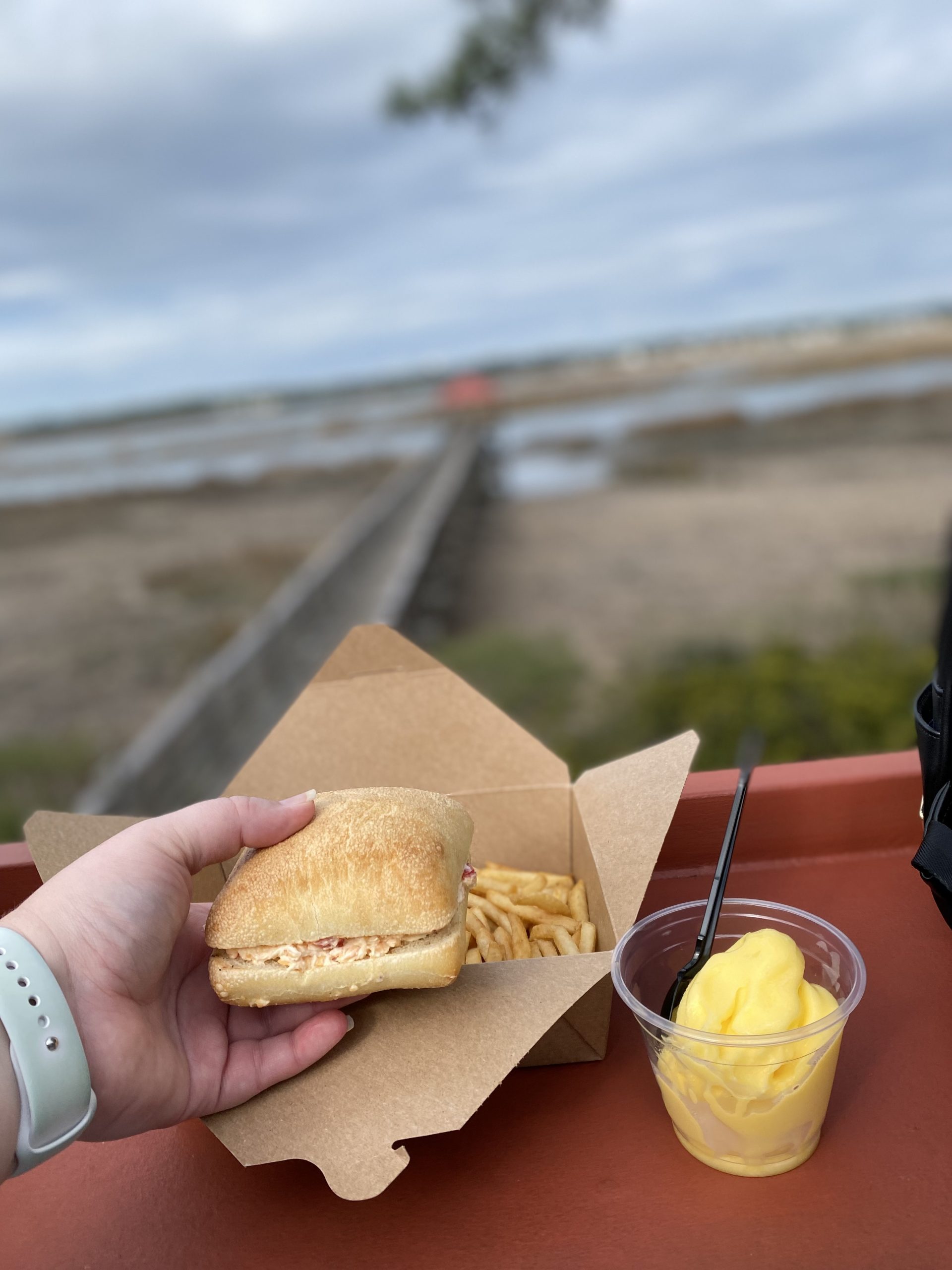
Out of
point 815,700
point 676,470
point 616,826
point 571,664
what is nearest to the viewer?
point 616,826

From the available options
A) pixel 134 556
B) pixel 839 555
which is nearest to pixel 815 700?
pixel 839 555

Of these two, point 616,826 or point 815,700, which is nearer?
point 616,826

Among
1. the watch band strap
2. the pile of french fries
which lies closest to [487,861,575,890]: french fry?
the pile of french fries

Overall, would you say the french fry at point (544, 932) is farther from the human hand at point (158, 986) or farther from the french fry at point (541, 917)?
the human hand at point (158, 986)

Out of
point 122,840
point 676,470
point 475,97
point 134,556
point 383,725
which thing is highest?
point 475,97

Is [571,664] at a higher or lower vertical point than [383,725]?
lower

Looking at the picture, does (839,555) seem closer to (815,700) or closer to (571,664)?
(571,664)

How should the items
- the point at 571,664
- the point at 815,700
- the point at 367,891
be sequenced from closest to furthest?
the point at 367,891
the point at 815,700
the point at 571,664
